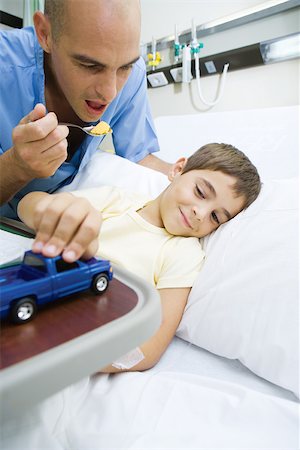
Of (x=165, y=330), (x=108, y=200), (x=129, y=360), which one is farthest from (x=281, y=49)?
(x=129, y=360)

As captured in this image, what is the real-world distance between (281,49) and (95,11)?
1.05m

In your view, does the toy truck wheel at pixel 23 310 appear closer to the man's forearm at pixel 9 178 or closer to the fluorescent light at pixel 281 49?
the man's forearm at pixel 9 178

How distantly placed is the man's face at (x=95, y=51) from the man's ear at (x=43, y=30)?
5 centimetres

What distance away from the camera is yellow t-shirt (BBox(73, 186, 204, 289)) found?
0.82 m

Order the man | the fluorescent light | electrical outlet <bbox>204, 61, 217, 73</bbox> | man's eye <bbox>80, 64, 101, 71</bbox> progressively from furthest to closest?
electrical outlet <bbox>204, 61, 217, 73</bbox> < the fluorescent light < man's eye <bbox>80, 64, 101, 71</bbox> < the man

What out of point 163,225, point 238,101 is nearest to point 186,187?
point 163,225

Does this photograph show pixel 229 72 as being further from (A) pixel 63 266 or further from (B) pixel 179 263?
(A) pixel 63 266

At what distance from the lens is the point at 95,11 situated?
0.83 meters

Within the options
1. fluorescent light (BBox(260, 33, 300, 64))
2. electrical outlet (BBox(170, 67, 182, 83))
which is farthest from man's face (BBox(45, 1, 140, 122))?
electrical outlet (BBox(170, 67, 182, 83))

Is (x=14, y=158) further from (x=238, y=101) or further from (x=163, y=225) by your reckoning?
(x=238, y=101)

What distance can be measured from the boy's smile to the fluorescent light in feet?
2.96

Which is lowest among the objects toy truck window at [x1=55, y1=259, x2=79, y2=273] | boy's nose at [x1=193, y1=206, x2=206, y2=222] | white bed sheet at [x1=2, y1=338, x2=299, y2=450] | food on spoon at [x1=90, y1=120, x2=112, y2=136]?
white bed sheet at [x1=2, y1=338, x2=299, y2=450]

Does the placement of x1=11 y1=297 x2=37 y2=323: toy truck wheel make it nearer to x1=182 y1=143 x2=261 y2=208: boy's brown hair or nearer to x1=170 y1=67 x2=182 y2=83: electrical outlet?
x1=182 y1=143 x2=261 y2=208: boy's brown hair

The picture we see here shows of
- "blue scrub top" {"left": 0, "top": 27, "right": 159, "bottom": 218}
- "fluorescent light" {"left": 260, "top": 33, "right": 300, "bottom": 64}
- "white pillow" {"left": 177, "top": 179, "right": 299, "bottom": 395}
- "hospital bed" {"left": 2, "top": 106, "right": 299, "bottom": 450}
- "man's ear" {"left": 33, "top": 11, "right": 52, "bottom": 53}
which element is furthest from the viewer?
"fluorescent light" {"left": 260, "top": 33, "right": 300, "bottom": 64}
